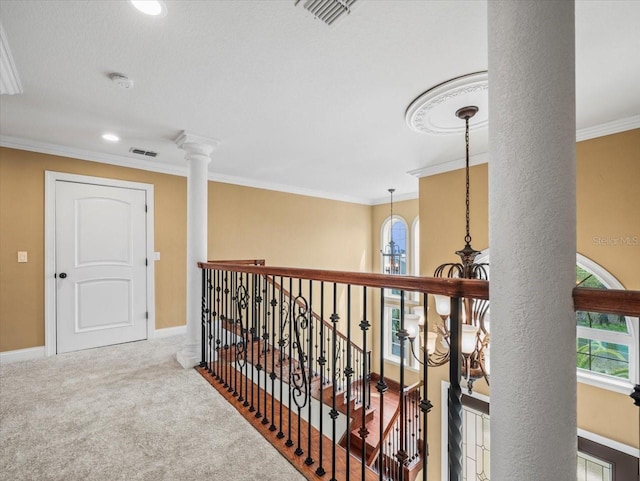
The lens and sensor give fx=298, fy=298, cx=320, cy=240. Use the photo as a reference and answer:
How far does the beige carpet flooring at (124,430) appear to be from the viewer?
160cm

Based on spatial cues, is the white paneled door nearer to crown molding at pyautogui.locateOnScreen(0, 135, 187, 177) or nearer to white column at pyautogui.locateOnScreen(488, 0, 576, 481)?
crown molding at pyautogui.locateOnScreen(0, 135, 187, 177)

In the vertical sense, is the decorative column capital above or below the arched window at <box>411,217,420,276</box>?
above

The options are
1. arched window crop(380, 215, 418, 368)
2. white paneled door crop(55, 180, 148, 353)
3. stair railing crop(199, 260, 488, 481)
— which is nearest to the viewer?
stair railing crop(199, 260, 488, 481)

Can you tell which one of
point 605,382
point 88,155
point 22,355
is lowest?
point 605,382

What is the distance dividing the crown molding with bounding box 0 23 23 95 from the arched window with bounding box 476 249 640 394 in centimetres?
452

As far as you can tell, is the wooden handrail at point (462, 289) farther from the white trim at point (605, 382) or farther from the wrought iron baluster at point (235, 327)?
the white trim at point (605, 382)

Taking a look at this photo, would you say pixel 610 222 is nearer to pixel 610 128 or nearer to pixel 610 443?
pixel 610 128

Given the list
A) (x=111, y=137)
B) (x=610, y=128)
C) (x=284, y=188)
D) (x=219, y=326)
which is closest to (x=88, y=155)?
(x=111, y=137)

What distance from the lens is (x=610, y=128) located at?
282cm

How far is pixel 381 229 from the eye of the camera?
278 inches

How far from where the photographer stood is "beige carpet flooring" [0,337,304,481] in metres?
1.60

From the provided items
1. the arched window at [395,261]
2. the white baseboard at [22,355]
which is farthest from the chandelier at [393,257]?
the white baseboard at [22,355]

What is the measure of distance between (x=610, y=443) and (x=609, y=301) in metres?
3.34

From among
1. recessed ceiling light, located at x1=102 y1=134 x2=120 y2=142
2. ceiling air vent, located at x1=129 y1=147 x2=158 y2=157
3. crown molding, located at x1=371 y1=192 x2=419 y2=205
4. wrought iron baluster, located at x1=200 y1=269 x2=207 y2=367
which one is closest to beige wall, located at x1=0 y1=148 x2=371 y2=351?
crown molding, located at x1=371 y1=192 x2=419 y2=205
